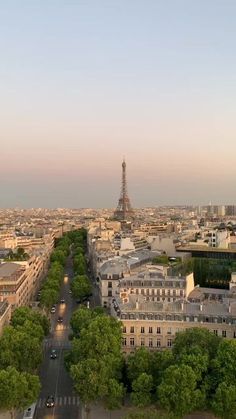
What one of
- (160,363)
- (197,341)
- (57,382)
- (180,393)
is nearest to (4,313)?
(57,382)

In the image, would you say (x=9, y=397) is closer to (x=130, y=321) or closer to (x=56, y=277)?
(x=130, y=321)

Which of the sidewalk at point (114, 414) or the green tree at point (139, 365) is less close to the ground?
the green tree at point (139, 365)

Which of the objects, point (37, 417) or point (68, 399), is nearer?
point (37, 417)

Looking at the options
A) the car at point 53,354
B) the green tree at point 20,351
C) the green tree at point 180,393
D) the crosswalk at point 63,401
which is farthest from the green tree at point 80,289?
the green tree at point 180,393

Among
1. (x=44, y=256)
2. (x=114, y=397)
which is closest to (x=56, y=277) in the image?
(x=44, y=256)

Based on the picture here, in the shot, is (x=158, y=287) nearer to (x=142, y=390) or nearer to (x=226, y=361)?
(x=142, y=390)

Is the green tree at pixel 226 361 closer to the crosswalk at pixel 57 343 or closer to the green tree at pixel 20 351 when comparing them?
the green tree at pixel 20 351
